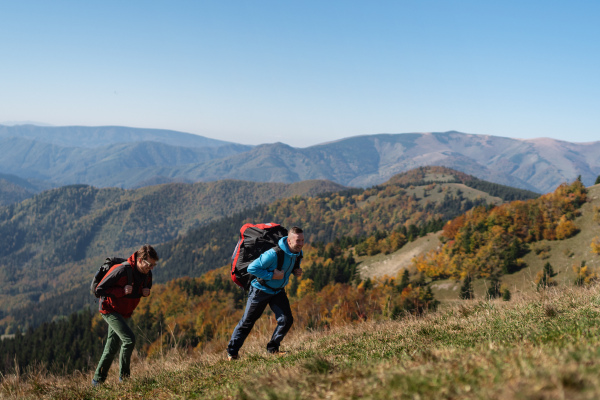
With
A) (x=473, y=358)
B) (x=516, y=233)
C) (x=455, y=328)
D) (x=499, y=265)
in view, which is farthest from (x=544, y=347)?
(x=516, y=233)

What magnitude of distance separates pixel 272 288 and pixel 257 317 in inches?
26.0

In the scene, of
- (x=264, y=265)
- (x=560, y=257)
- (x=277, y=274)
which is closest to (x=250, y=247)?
(x=264, y=265)

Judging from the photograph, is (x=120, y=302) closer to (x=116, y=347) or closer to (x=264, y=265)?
(x=116, y=347)

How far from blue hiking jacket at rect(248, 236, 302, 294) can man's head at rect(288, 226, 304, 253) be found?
0.49ft

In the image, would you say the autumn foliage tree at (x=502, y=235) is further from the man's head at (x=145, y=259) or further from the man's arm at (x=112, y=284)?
the man's arm at (x=112, y=284)

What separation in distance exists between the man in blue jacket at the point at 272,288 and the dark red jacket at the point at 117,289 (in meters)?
2.22

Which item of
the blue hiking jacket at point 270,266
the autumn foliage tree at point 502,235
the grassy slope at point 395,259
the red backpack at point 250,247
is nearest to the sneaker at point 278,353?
the blue hiking jacket at point 270,266

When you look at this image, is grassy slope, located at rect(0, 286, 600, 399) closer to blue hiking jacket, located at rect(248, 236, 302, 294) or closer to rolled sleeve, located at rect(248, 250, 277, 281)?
blue hiking jacket, located at rect(248, 236, 302, 294)

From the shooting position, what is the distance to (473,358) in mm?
3580

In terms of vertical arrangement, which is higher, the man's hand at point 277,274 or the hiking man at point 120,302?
the man's hand at point 277,274

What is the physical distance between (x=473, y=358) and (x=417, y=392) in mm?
1025

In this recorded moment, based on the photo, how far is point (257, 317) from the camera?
293 inches

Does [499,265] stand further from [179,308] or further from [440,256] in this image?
[179,308]

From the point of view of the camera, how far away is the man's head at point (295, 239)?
7.13m
